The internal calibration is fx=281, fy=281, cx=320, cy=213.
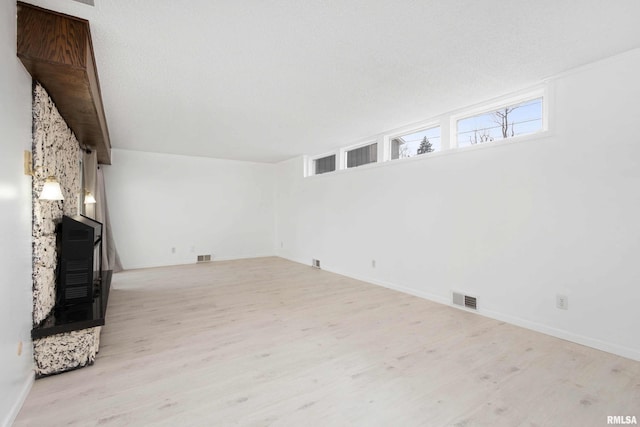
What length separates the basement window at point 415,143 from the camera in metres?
4.02

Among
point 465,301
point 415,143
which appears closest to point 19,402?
point 465,301

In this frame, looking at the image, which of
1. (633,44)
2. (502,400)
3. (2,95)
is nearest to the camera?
(2,95)

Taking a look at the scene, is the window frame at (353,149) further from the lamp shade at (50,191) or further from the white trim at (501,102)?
the lamp shade at (50,191)

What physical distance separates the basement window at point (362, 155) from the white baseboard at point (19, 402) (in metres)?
4.66

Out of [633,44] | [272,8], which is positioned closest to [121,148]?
[272,8]

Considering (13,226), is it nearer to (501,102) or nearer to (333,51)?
(333,51)

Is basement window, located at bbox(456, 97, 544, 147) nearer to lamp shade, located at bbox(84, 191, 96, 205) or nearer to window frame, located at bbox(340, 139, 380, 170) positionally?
window frame, located at bbox(340, 139, 380, 170)

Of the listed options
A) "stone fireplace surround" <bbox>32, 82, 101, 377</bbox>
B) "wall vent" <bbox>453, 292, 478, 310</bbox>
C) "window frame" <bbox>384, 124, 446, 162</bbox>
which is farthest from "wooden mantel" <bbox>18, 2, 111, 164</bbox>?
"wall vent" <bbox>453, 292, 478, 310</bbox>

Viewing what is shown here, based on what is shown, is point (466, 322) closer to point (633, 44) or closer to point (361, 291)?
point (361, 291)

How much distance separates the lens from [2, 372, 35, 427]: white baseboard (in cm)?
154

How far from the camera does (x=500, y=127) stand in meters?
3.32

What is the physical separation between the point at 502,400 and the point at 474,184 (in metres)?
2.34

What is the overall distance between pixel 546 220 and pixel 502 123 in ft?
4.05

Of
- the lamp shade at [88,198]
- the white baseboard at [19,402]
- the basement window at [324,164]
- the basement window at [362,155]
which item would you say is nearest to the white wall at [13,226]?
the white baseboard at [19,402]
